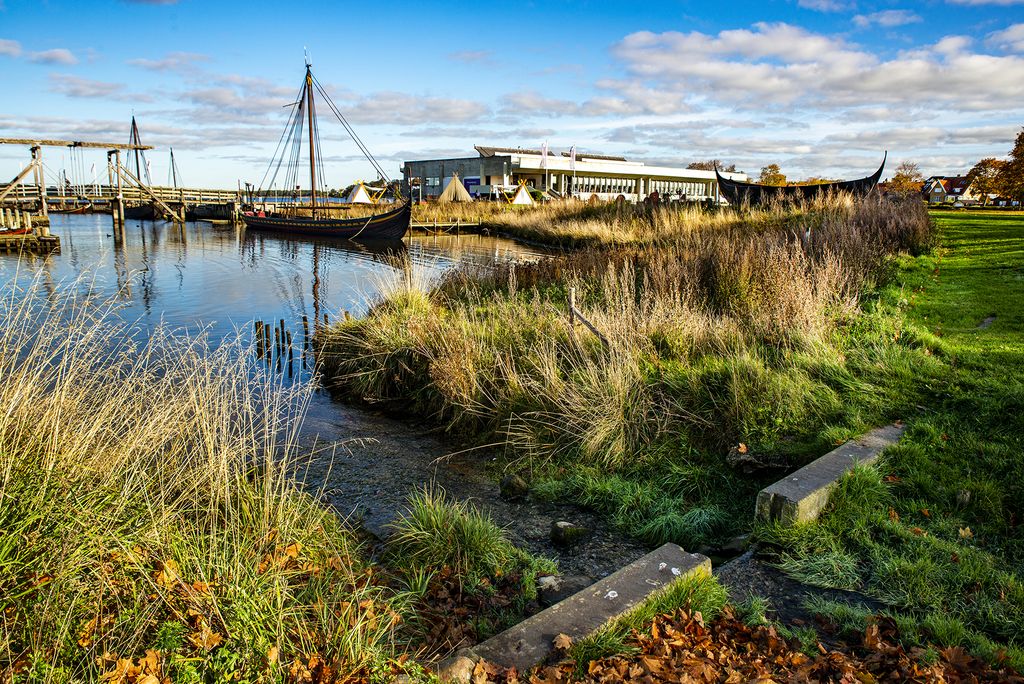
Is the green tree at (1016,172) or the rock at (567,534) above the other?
the green tree at (1016,172)

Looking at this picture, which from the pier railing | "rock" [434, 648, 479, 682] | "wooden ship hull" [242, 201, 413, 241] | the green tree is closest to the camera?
"rock" [434, 648, 479, 682]

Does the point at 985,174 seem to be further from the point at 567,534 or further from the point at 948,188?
the point at 567,534

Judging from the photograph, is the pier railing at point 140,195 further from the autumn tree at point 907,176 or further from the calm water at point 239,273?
the autumn tree at point 907,176

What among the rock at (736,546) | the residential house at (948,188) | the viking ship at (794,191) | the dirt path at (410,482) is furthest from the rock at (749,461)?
the residential house at (948,188)

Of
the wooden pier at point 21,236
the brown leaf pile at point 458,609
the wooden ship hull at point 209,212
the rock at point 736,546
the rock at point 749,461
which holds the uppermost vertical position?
the wooden ship hull at point 209,212

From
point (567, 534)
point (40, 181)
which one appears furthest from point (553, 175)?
point (567, 534)

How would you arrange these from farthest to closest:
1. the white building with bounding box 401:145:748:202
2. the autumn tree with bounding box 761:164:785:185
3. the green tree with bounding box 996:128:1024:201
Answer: the autumn tree with bounding box 761:164:785:185, the white building with bounding box 401:145:748:202, the green tree with bounding box 996:128:1024:201

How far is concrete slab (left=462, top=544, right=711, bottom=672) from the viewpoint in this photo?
11.1 ft

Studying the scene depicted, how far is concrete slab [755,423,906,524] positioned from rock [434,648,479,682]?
8.47 feet

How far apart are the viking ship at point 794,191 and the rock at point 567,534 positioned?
19.9 metres

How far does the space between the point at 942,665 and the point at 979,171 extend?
67.7m

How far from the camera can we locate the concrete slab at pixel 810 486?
4707 mm

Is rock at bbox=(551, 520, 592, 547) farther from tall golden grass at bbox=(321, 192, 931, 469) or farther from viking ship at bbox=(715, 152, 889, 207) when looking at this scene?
viking ship at bbox=(715, 152, 889, 207)

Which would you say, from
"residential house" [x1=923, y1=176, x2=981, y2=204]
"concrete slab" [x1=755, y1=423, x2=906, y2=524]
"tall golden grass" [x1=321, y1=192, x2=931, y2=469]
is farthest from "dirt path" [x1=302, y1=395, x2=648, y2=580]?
"residential house" [x1=923, y1=176, x2=981, y2=204]
